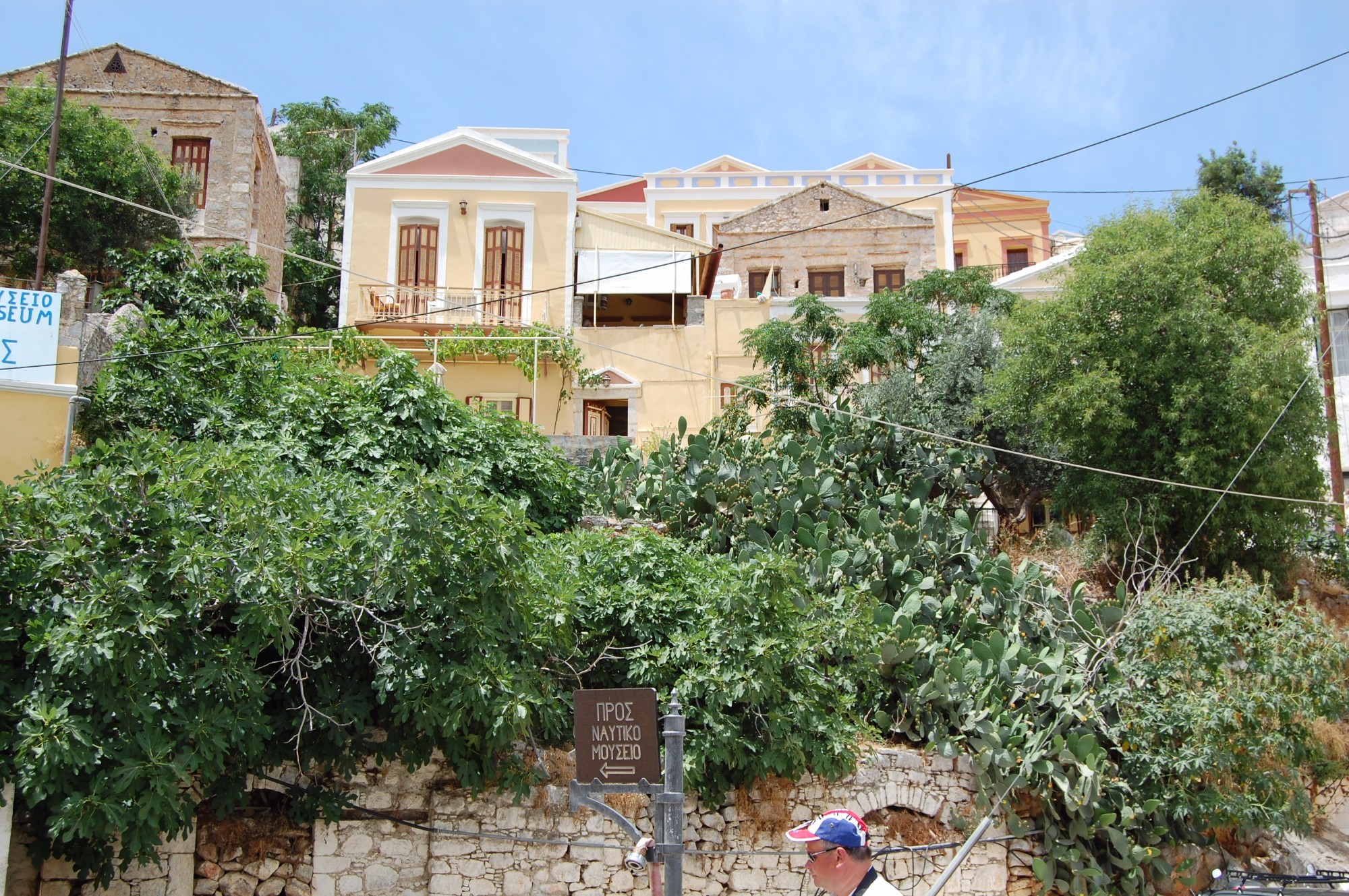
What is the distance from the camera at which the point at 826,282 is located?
81.7 feet

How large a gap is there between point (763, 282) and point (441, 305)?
7.87m

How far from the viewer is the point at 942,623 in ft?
37.4

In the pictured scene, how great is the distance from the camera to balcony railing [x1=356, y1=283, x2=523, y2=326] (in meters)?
19.8

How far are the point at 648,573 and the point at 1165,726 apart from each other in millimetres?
4807

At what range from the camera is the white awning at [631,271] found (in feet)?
67.8

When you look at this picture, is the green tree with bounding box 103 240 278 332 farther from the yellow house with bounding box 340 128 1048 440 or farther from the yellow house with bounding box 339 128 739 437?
the yellow house with bounding box 339 128 739 437

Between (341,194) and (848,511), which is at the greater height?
(341,194)

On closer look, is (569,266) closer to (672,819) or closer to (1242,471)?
(1242,471)

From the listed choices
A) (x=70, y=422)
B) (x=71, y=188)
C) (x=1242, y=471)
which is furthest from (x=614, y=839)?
(x=71, y=188)

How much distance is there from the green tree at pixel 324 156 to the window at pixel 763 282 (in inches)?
379

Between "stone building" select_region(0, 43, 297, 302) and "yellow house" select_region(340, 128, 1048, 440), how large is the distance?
12.6 feet

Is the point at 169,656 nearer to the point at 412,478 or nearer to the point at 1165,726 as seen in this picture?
the point at 412,478

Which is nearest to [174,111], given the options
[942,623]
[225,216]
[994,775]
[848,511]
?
[225,216]

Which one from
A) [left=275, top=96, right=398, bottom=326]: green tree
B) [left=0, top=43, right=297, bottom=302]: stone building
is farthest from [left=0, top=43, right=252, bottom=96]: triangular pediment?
[left=275, top=96, right=398, bottom=326]: green tree
